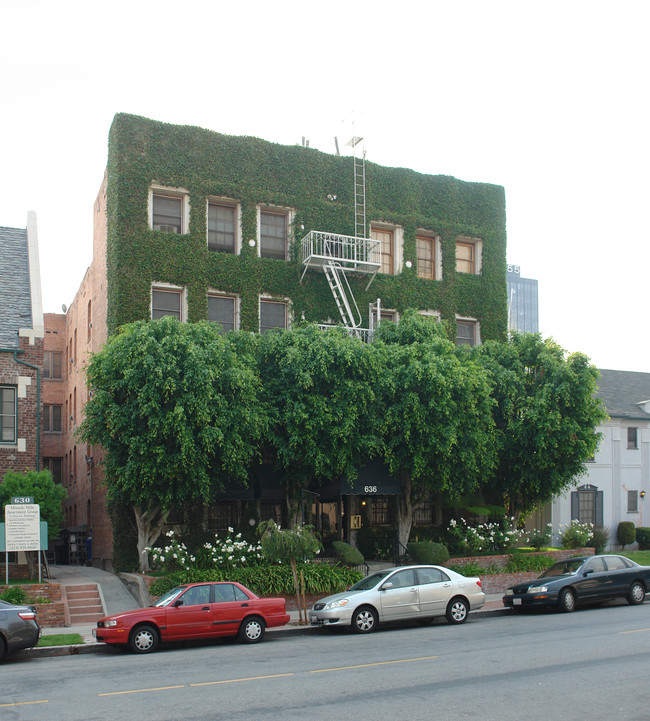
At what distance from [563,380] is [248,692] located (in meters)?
20.8

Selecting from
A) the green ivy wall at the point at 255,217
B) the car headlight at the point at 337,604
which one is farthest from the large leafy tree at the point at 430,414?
the car headlight at the point at 337,604

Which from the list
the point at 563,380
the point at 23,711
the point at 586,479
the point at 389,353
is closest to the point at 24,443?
the point at 389,353

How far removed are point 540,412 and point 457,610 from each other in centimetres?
1133

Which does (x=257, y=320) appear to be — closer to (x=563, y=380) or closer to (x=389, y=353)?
(x=389, y=353)

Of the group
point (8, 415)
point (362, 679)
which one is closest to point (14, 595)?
point (8, 415)

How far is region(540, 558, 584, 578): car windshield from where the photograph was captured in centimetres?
2192

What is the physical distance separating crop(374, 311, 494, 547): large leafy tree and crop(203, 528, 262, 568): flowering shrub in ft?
17.8

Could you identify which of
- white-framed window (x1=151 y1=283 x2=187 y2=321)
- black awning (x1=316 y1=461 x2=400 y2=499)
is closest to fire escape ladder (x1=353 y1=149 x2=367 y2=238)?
white-framed window (x1=151 y1=283 x2=187 y2=321)

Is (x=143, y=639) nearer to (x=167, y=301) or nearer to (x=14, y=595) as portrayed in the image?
(x=14, y=595)

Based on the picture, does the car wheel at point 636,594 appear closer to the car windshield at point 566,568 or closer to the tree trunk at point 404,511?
Result: the car windshield at point 566,568

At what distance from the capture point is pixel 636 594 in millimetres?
22500

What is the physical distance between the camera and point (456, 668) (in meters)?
13.0

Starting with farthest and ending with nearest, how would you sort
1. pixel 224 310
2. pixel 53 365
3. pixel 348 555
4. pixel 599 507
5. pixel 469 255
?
pixel 53 365
pixel 599 507
pixel 469 255
pixel 224 310
pixel 348 555

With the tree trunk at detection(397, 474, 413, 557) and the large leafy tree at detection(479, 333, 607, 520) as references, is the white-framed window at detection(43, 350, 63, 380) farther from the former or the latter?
the large leafy tree at detection(479, 333, 607, 520)
